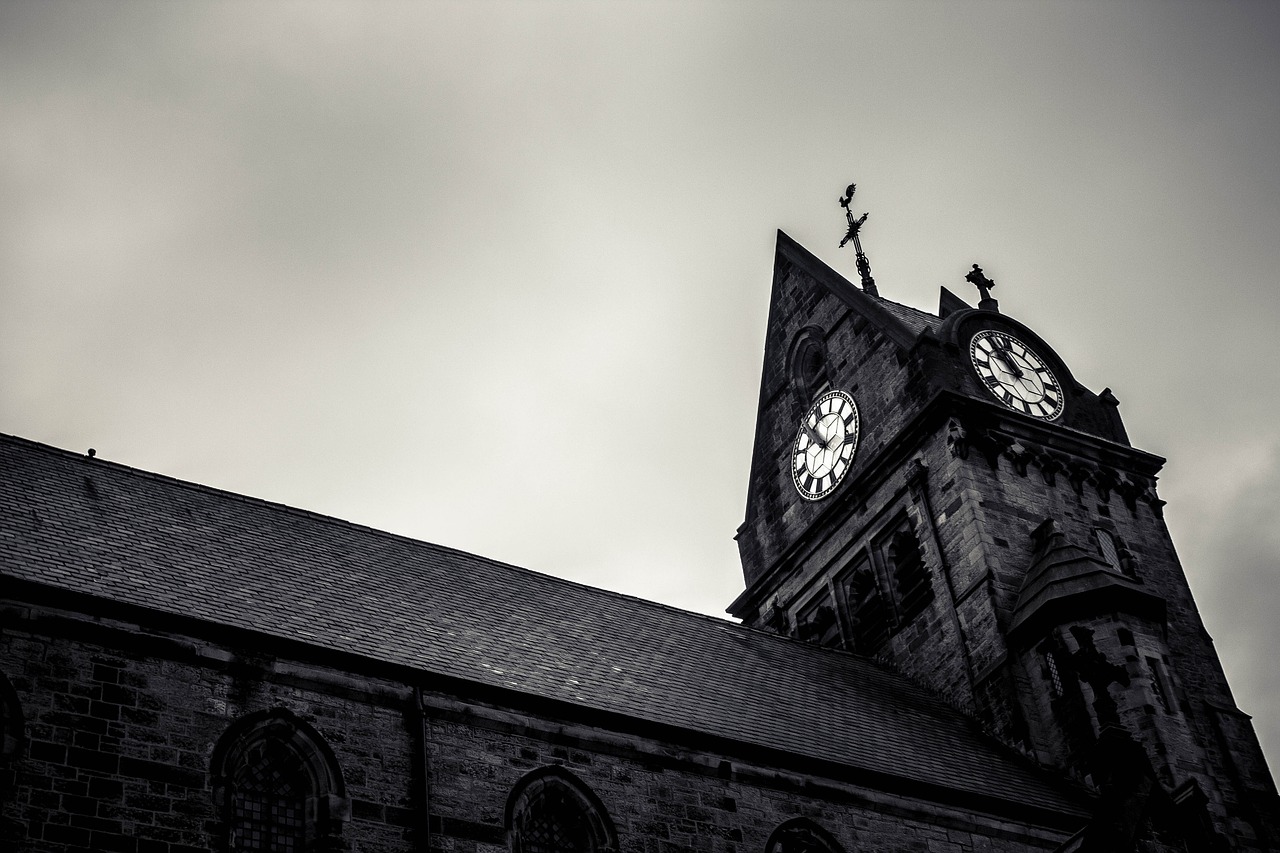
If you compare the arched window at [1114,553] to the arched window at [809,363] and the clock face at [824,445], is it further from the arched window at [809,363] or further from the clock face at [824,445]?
the arched window at [809,363]

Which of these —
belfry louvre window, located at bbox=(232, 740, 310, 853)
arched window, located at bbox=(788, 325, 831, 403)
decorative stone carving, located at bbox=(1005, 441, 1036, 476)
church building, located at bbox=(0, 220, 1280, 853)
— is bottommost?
belfry louvre window, located at bbox=(232, 740, 310, 853)

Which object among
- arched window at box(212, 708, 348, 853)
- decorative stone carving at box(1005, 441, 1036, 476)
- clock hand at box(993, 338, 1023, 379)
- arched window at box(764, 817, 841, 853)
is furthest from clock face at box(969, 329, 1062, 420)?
arched window at box(212, 708, 348, 853)

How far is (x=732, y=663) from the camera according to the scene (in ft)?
90.2

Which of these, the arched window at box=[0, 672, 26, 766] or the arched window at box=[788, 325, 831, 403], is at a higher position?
the arched window at box=[788, 325, 831, 403]

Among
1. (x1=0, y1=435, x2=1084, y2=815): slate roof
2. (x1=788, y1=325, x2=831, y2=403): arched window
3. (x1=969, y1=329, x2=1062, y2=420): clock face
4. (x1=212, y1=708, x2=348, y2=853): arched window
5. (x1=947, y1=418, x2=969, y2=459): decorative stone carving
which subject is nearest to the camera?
(x1=212, y1=708, x2=348, y2=853): arched window

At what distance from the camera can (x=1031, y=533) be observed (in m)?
31.6

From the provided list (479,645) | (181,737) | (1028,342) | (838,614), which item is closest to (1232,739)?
(838,614)

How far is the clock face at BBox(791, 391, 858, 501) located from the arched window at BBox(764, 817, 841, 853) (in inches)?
529

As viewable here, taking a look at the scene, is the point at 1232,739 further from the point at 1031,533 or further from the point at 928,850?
the point at 928,850

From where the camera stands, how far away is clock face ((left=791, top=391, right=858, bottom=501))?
35.4 meters

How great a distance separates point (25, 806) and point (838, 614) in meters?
20.2

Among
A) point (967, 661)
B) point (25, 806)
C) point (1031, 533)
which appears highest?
point (1031, 533)

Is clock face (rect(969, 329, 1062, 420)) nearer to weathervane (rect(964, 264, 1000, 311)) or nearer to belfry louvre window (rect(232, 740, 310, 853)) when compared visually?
weathervane (rect(964, 264, 1000, 311))

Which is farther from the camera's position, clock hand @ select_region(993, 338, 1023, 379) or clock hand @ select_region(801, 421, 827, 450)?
clock hand @ select_region(801, 421, 827, 450)
